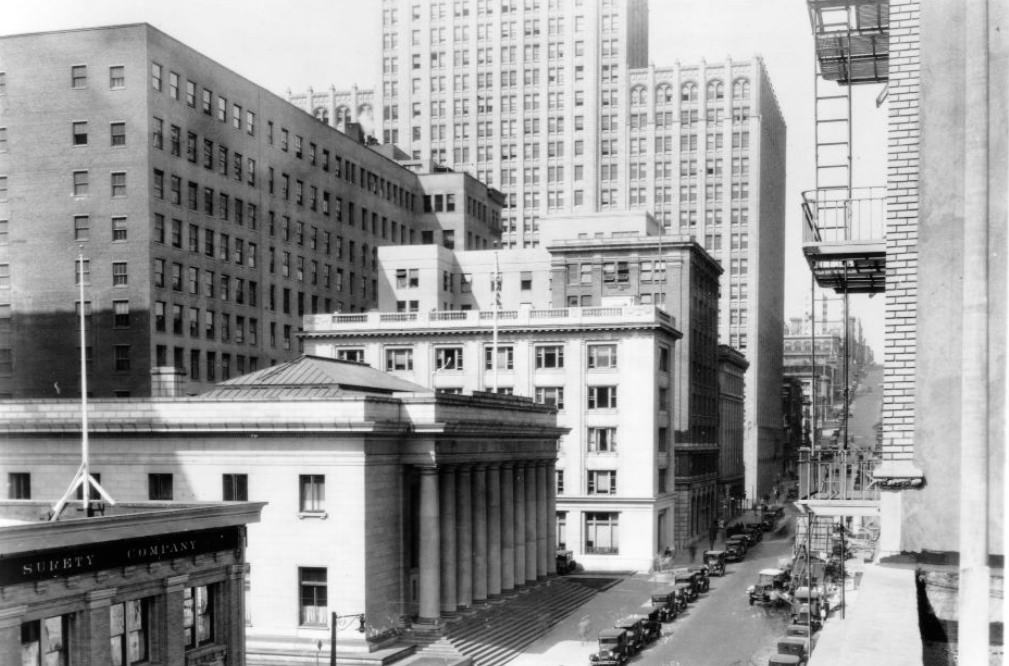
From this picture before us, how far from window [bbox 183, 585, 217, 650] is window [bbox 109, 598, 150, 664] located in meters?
1.68

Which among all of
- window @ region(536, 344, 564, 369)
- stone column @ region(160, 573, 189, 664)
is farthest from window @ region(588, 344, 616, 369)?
stone column @ region(160, 573, 189, 664)

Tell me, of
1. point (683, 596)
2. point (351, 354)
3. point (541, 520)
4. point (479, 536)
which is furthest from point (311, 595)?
point (351, 354)

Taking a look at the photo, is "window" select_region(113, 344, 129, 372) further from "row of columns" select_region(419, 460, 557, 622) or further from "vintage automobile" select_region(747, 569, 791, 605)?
"vintage automobile" select_region(747, 569, 791, 605)

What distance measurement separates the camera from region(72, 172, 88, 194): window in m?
65.8

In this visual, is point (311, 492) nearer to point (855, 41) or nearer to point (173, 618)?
point (173, 618)

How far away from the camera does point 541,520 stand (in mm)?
64562

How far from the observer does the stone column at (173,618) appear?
30.4 m

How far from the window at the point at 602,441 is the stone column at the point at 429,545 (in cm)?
3191

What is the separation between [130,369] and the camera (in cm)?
6606

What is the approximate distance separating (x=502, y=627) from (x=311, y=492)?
473 inches

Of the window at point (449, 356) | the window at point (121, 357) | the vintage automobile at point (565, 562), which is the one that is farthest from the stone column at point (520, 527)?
the window at point (121, 357)

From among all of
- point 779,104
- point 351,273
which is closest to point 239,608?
point 351,273

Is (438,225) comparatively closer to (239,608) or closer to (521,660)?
(521,660)

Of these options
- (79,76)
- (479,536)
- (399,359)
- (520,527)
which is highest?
(79,76)
